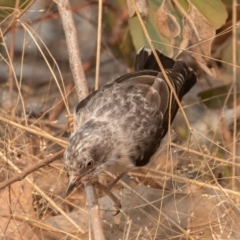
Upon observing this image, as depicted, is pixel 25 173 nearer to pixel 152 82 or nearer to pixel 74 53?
pixel 74 53

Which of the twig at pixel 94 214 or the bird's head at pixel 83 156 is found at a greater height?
the bird's head at pixel 83 156

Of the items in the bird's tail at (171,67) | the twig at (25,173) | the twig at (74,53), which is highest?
the twig at (74,53)

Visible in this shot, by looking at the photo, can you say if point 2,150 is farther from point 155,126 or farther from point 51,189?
point 155,126

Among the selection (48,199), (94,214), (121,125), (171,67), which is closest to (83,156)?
(94,214)

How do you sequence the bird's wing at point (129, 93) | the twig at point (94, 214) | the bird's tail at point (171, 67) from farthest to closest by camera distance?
the bird's tail at point (171, 67)
the bird's wing at point (129, 93)
the twig at point (94, 214)

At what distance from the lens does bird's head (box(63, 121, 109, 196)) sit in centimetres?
258

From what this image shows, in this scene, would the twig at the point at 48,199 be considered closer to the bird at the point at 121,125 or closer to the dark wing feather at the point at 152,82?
the bird at the point at 121,125

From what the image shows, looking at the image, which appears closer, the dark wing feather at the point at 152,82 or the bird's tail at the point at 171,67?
the dark wing feather at the point at 152,82

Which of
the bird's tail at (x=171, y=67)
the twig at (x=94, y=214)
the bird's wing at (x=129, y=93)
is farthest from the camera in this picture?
the bird's tail at (x=171, y=67)

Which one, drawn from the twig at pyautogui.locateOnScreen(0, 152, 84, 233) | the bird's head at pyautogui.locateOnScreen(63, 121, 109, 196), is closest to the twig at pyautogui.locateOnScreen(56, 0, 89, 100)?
the bird's head at pyautogui.locateOnScreen(63, 121, 109, 196)

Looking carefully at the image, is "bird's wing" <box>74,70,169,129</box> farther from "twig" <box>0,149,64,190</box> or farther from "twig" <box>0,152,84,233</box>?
"twig" <box>0,152,84,233</box>

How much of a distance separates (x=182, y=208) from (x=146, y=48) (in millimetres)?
906

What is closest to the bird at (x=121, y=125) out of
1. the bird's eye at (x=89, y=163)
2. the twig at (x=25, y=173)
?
the bird's eye at (x=89, y=163)

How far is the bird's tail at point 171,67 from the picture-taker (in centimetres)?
324
